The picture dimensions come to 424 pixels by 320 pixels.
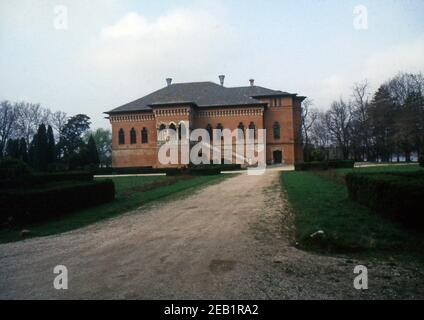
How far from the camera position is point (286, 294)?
429cm

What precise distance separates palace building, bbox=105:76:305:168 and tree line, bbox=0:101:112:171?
5.74 meters

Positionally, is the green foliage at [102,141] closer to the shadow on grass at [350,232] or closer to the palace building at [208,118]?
the palace building at [208,118]

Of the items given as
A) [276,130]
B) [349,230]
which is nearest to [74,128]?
[276,130]

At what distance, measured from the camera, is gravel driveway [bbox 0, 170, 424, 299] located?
4465mm

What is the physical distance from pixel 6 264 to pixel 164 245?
323 centimetres

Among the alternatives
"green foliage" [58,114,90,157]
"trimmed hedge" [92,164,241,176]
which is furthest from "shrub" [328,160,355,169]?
"green foliage" [58,114,90,157]

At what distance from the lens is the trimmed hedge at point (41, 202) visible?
1038 cm

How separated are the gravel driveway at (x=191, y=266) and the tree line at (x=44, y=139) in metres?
37.7

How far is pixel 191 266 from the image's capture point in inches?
218

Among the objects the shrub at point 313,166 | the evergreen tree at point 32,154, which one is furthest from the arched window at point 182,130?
the evergreen tree at point 32,154

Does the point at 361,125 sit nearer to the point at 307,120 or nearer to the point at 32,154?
the point at 307,120

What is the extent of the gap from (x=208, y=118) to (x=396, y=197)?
1614 inches

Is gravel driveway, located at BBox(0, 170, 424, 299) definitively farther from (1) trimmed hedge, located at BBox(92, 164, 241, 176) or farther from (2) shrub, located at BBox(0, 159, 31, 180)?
(1) trimmed hedge, located at BBox(92, 164, 241, 176)

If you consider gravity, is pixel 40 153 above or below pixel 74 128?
below
